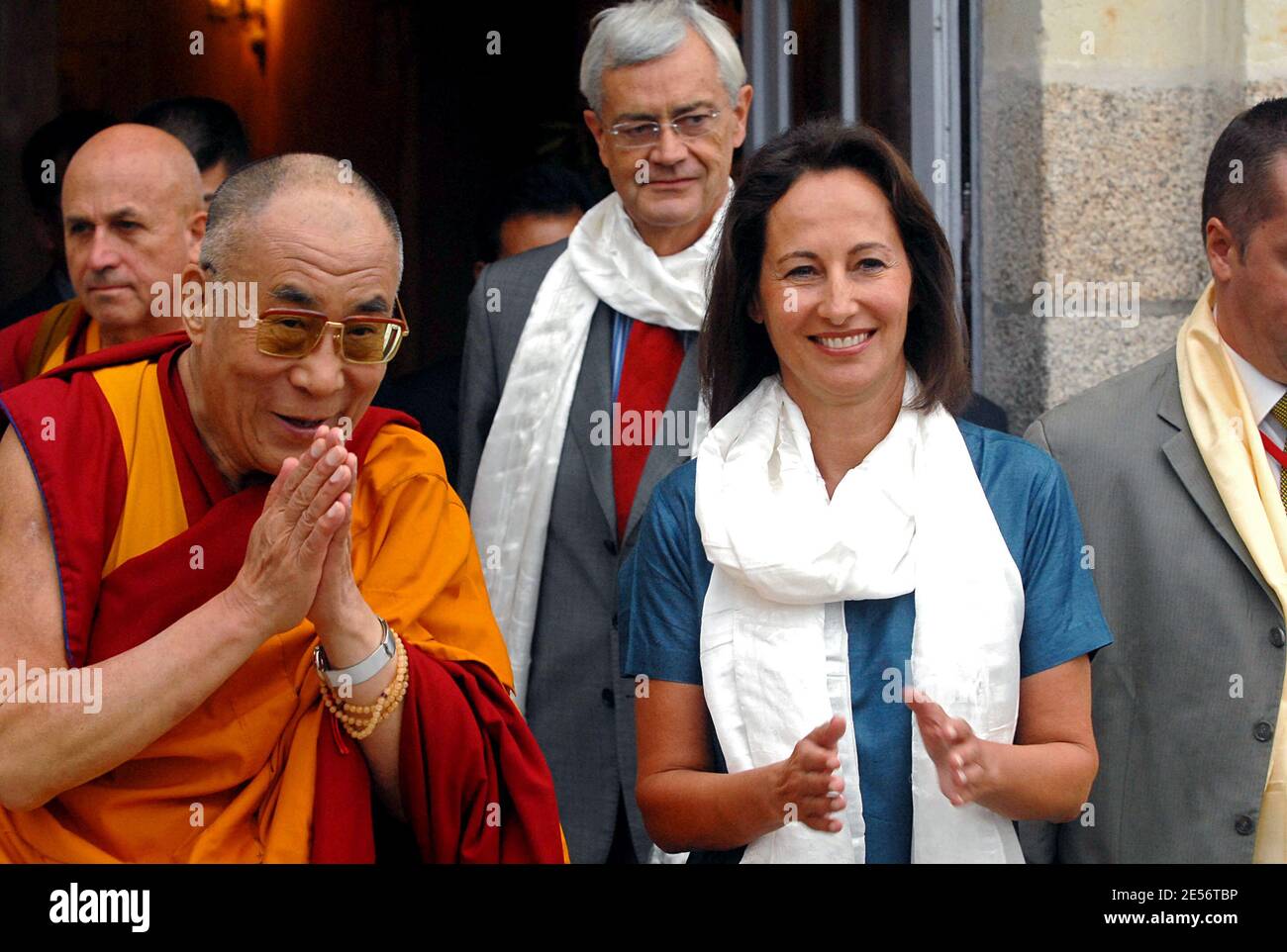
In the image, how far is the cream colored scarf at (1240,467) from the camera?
314 centimetres

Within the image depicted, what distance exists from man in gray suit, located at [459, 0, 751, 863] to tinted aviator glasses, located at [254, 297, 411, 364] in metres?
1.01

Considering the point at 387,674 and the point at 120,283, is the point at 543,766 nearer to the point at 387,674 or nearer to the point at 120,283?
the point at 387,674

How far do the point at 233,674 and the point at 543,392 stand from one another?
1.38 metres

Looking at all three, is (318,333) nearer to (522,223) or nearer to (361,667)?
(361,667)

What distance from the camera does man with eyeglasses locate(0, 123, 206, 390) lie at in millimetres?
3764

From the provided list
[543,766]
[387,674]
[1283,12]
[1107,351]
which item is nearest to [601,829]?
[543,766]

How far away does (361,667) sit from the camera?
2613 mm

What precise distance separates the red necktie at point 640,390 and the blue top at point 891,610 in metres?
0.74

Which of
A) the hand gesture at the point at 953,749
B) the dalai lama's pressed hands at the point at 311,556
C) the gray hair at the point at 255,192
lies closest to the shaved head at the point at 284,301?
the gray hair at the point at 255,192

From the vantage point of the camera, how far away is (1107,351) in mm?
4375

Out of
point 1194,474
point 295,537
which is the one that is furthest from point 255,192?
point 1194,474

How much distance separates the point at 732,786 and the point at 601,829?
102 cm

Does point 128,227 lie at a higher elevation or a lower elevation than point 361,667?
higher

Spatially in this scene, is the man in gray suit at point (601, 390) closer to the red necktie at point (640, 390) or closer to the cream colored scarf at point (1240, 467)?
the red necktie at point (640, 390)
